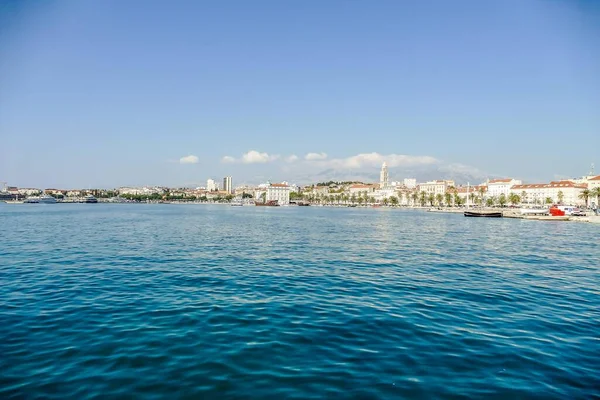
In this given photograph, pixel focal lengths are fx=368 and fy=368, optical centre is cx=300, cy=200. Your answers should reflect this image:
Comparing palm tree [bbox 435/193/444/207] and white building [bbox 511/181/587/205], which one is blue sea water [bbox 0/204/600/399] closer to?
palm tree [bbox 435/193/444/207]

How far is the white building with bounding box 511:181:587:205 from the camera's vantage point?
16188 cm

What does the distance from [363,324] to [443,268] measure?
36.5 feet

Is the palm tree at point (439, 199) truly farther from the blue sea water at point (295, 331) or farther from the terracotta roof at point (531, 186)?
the blue sea water at point (295, 331)

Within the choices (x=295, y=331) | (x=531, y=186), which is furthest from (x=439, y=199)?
(x=295, y=331)

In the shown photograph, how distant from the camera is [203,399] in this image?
6.07 meters

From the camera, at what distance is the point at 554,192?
168250 millimetres

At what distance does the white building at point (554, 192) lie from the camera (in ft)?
531

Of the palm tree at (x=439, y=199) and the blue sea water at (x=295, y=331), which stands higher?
the palm tree at (x=439, y=199)

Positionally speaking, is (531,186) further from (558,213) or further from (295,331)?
(295,331)

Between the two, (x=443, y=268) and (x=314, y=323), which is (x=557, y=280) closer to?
(x=443, y=268)

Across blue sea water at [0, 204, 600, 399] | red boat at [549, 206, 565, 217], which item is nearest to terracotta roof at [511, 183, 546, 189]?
red boat at [549, 206, 565, 217]

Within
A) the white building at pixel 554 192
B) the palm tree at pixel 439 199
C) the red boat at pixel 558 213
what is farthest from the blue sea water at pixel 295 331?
the white building at pixel 554 192

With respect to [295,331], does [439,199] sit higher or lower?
higher

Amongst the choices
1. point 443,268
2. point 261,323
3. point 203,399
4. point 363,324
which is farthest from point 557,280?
point 203,399
